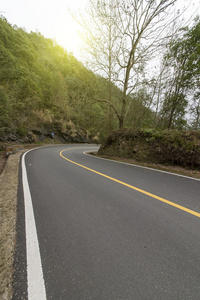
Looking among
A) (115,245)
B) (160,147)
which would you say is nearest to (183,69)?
(160,147)

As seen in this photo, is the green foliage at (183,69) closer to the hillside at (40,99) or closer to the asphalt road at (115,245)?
the hillside at (40,99)

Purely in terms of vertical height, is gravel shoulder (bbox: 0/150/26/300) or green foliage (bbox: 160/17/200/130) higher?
green foliage (bbox: 160/17/200/130)

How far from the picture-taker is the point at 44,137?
80.2ft

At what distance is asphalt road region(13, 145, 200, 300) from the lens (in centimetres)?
123

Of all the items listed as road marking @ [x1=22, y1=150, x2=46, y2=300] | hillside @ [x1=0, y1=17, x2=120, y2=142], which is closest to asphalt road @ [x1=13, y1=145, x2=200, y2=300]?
road marking @ [x1=22, y1=150, x2=46, y2=300]

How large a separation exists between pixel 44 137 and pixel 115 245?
2538cm

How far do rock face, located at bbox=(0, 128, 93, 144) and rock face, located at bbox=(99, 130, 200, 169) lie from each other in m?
15.0

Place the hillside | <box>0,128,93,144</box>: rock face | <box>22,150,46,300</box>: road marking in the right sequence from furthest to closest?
<box>0,128,93,144</box>: rock face → the hillside → <box>22,150,46,300</box>: road marking

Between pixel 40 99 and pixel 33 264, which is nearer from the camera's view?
pixel 33 264

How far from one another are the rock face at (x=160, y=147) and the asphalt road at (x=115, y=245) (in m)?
3.05

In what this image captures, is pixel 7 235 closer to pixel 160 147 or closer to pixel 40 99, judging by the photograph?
pixel 160 147

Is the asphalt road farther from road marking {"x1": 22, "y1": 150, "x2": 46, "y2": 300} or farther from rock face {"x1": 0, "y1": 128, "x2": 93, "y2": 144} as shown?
rock face {"x1": 0, "y1": 128, "x2": 93, "y2": 144}

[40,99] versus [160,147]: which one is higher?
[40,99]

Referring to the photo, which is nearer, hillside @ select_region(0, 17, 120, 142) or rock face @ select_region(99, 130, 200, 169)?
rock face @ select_region(99, 130, 200, 169)
